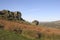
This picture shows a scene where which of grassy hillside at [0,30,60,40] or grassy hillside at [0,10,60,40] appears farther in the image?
grassy hillside at [0,10,60,40]

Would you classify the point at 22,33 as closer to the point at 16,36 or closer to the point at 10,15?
the point at 16,36

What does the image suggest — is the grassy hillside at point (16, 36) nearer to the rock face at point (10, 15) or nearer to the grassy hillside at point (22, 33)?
the grassy hillside at point (22, 33)

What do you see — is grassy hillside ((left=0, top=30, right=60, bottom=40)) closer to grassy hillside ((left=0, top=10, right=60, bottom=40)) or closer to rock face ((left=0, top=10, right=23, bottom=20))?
grassy hillside ((left=0, top=10, right=60, bottom=40))

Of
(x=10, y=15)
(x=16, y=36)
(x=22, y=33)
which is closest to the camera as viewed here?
(x=16, y=36)

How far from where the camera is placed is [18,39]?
16453 millimetres

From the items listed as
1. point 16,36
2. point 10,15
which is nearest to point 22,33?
point 16,36

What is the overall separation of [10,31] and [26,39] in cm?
269

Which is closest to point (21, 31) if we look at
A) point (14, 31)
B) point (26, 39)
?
point (14, 31)

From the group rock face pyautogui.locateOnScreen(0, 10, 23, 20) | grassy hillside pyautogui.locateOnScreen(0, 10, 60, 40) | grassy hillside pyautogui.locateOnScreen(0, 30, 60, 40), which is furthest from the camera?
rock face pyautogui.locateOnScreen(0, 10, 23, 20)

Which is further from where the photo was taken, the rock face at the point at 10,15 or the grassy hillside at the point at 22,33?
the rock face at the point at 10,15

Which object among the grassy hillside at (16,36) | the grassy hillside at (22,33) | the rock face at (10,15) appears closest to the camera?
the grassy hillside at (16,36)

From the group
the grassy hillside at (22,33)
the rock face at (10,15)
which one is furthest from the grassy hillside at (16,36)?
the rock face at (10,15)

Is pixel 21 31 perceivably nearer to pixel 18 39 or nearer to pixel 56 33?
pixel 18 39

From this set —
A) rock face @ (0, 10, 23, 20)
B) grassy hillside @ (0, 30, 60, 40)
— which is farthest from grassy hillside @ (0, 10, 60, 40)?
rock face @ (0, 10, 23, 20)
